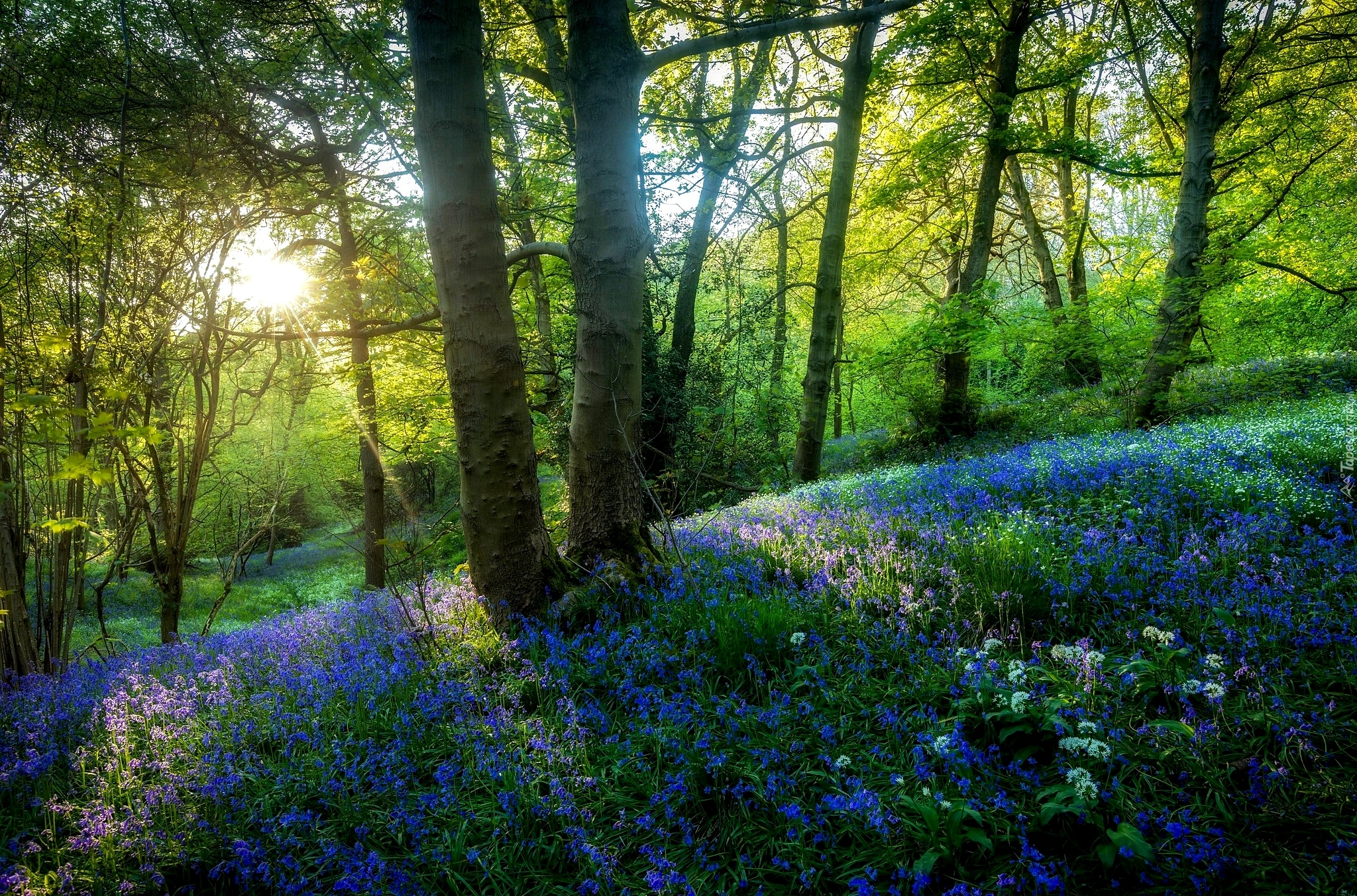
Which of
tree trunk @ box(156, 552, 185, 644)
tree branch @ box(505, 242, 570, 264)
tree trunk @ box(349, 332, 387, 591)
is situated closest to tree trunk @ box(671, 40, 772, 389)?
tree trunk @ box(349, 332, 387, 591)

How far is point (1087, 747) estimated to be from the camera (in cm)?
199

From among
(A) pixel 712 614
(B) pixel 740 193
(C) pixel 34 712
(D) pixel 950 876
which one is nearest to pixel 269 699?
(C) pixel 34 712

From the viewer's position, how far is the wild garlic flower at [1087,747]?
6.37 feet

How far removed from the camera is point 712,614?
3.29 metres

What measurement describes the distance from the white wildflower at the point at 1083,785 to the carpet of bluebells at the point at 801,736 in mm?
14

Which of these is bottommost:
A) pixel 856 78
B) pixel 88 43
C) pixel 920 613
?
pixel 920 613

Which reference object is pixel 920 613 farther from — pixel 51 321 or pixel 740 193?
pixel 740 193

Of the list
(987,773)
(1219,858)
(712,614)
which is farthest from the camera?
(712,614)

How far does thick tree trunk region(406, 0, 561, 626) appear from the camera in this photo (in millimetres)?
3578

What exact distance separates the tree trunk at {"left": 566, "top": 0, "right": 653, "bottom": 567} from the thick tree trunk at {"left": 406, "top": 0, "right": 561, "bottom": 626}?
0.53m

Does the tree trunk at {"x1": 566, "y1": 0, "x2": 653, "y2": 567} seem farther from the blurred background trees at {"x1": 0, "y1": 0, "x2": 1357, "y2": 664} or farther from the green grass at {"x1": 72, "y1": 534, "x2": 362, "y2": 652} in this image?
the green grass at {"x1": 72, "y1": 534, "x2": 362, "y2": 652}

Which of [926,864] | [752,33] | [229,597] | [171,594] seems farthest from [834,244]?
[229,597]

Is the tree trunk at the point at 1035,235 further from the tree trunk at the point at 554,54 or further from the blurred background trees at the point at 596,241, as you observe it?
the tree trunk at the point at 554,54

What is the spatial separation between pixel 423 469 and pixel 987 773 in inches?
895
